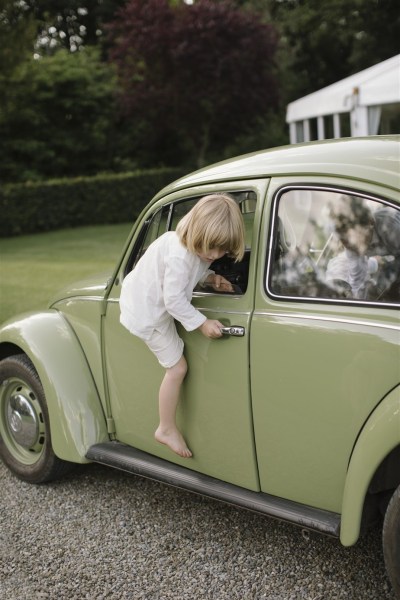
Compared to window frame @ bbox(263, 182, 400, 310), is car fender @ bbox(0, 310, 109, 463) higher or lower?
lower

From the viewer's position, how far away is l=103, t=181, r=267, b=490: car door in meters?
2.97

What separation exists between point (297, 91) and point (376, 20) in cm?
437

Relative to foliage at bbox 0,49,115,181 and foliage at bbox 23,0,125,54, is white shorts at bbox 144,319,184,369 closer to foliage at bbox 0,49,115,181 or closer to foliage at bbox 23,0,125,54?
foliage at bbox 0,49,115,181

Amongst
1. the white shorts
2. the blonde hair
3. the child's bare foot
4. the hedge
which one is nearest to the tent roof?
the hedge

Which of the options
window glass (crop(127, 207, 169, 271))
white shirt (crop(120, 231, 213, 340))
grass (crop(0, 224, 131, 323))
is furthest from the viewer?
grass (crop(0, 224, 131, 323))

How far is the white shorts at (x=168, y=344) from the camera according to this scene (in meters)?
3.11

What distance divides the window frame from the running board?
2.78ft

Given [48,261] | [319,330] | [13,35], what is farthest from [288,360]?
[13,35]

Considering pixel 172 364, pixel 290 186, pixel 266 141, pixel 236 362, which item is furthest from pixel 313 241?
pixel 266 141

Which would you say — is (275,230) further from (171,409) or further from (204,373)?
(171,409)

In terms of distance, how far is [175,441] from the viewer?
3244mm

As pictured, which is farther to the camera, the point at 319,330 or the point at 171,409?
the point at 171,409

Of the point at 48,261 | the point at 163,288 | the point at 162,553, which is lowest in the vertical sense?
the point at 48,261

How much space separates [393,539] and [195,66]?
20.1 metres
